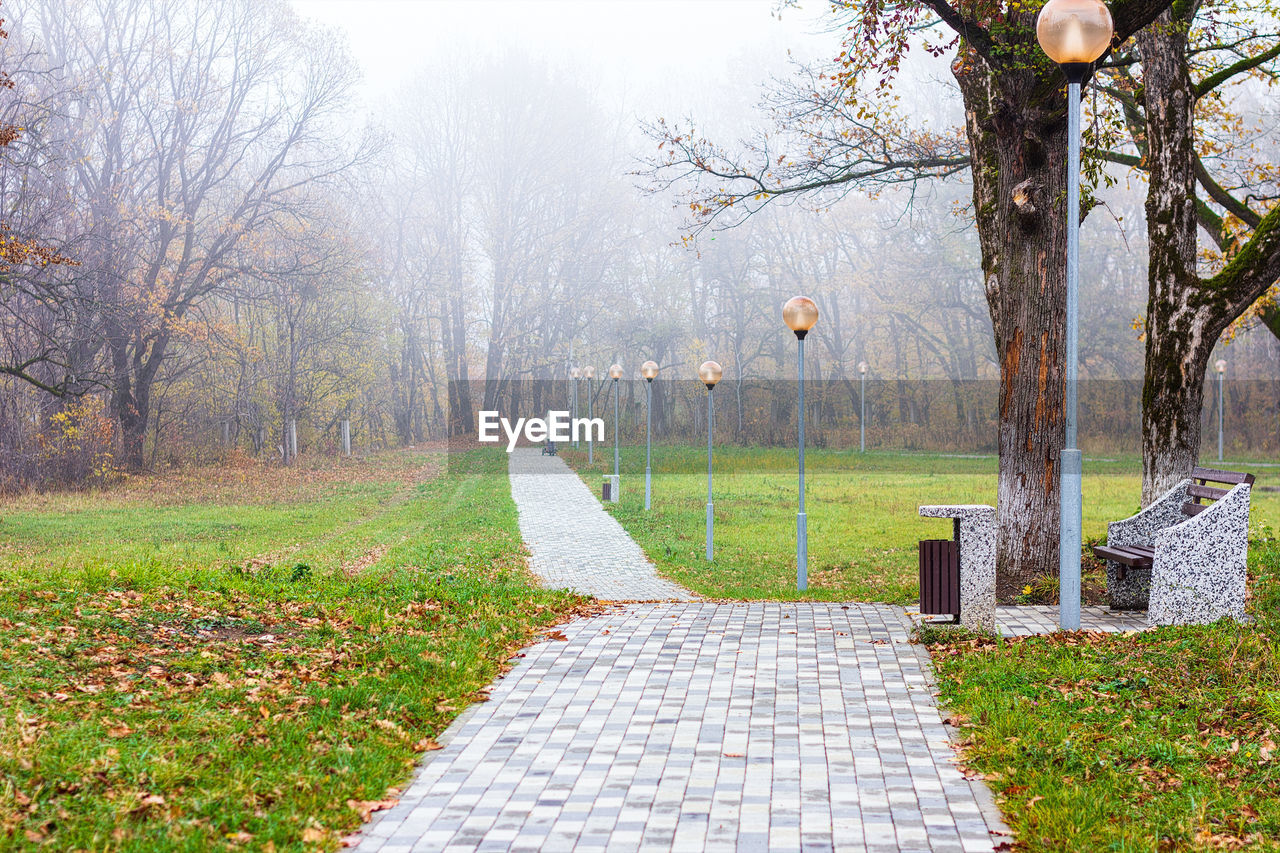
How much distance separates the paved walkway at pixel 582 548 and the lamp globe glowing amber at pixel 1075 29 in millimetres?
6442

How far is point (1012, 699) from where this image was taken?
5.85 metres

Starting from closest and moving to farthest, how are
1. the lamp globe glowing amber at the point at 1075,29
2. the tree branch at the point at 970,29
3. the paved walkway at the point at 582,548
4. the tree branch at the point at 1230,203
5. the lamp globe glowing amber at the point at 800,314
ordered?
the lamp globe glowing amber at the point at 1075,29 → the tree branch at the point at 970,29 → the lamp globe glowing amber at the point at 800,314 → the paved walkway at the point at 582,548 → the tree branch at the point at 1230,203

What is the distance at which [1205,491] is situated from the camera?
873 cm

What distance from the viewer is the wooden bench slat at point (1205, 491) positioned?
8.45 m

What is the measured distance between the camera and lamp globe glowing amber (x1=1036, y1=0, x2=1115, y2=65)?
694 centimetres

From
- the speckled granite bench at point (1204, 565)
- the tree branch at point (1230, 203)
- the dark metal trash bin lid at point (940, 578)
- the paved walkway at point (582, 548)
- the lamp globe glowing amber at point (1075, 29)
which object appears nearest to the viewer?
the lamp globe glowing amber at point (1075, 29)

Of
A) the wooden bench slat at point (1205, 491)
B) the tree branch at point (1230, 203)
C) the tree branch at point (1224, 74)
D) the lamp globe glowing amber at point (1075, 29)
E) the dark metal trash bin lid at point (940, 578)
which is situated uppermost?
the tree branch at point (1224, 74)

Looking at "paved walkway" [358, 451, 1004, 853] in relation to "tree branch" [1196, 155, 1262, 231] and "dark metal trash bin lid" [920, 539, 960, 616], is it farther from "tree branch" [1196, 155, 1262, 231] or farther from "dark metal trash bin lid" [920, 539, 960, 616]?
"tree branch" [1196, 155, 1262, 231]

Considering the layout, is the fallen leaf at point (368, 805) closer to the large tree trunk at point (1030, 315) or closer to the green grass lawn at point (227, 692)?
the green grass lawn at point (227, 692)

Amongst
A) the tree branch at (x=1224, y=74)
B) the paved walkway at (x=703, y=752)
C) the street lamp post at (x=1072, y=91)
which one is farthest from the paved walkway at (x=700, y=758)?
the tree branch at (x=1224, y=74)

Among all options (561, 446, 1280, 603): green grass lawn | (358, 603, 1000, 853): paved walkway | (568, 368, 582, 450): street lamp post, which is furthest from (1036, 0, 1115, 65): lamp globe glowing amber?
(568, 368, 582, 450): street lamp post

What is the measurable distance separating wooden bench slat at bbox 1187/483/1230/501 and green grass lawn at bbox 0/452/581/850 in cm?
520

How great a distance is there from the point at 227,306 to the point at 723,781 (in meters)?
45.3

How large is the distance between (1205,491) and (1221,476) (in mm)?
285
